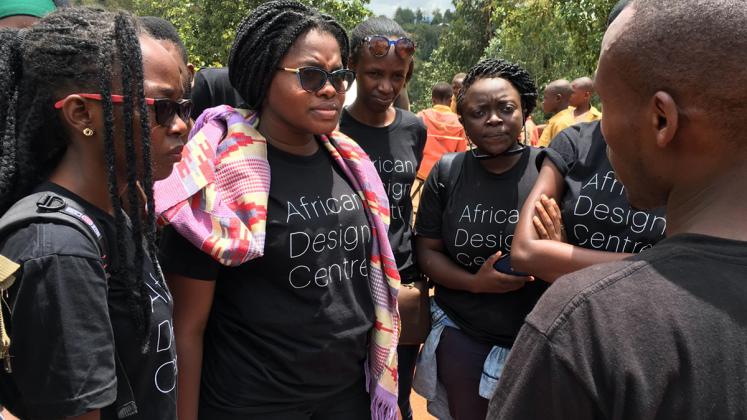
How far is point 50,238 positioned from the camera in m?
1.25

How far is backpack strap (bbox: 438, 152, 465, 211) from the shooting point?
2.68 metres

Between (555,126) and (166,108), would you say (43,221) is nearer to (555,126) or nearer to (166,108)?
(166,108)

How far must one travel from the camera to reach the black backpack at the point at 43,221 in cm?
121

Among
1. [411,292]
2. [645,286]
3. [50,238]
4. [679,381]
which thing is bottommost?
[411,292]

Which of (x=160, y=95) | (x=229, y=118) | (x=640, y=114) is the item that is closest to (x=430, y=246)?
(x=229, y=118)

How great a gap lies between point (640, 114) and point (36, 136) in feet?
4.46

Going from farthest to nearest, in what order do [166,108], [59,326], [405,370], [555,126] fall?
[555,126]
[405,370]
[166,108]
[59,326]

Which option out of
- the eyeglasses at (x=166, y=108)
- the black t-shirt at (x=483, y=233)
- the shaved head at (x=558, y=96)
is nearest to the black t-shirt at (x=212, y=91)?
the black t-shirt at (x=483, y=233)

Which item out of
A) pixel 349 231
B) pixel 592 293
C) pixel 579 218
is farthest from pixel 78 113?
pixel 579 218

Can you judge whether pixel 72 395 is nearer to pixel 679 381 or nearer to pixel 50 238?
pixel 50 238

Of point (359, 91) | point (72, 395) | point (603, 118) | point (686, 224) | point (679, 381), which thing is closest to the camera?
point (679, 381)

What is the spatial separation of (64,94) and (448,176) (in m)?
1.70

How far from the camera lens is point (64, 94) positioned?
1415 mm

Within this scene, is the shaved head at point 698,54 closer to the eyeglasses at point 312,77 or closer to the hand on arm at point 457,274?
the eyeglasses at point 312,77
